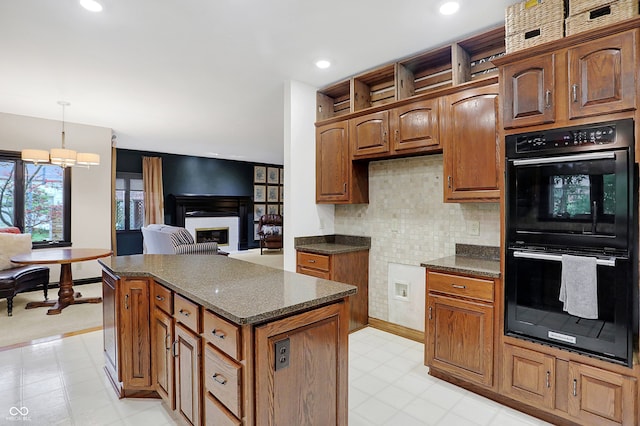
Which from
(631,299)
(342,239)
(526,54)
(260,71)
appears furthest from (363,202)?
→ (631,299)

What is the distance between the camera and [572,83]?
1.87 metres

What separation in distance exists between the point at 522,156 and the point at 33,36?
3.76m

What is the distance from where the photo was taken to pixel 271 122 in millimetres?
5348

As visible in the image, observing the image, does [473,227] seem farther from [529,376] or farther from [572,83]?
Answer: [572,83]

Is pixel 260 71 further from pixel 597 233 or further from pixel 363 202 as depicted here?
pixel 597 233

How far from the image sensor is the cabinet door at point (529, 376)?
1948 millimetres

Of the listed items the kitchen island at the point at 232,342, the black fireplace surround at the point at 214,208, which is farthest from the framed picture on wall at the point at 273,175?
the kitchen island at the point at 232,342

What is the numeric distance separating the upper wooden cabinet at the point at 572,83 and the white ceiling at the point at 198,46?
56cm

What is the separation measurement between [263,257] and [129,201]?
11.1 feet

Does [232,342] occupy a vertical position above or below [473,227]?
below

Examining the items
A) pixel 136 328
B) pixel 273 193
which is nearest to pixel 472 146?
pixel 136 328

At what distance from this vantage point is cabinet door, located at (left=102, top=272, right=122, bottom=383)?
7.11 feet

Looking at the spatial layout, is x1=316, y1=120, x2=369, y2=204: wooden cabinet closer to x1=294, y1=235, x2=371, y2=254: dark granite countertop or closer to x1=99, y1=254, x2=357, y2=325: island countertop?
x1=294, y1=235, x2=371, y2=254: dark granite countertop

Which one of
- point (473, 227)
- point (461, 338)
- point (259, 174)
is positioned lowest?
point (461, 338)
